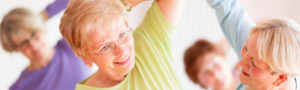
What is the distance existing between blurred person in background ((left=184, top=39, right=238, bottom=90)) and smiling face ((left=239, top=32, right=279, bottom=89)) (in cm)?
91

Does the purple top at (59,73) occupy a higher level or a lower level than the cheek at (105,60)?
lower

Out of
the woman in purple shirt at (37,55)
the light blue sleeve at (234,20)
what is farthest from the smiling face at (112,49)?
the light blue sleeve at (234,20)

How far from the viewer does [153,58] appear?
778 millimetres

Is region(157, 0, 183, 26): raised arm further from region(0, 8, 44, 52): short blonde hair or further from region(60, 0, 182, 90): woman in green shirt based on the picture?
region(0, 8, 44, 52): short blonde hair

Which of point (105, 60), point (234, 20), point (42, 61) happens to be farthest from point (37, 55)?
point (234, 20)

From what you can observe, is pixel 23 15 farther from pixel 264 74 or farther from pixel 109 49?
pixel 264 74

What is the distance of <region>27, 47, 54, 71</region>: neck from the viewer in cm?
86

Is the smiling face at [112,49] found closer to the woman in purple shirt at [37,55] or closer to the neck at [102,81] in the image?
the neck at [102,81]

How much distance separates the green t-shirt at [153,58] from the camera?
0.76 metres

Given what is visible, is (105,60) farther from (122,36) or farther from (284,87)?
(284,87)

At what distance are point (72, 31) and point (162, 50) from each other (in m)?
0.21

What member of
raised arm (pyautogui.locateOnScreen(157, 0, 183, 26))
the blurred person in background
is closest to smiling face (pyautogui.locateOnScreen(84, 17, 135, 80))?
raised arm (pyautogui.locateOnScreen(157, 0, 183, 26))

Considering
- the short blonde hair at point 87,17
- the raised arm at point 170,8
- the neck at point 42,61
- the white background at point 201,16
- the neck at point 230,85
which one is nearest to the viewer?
the short blonde hair at point 87,17

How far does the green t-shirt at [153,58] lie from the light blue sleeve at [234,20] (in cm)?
21
